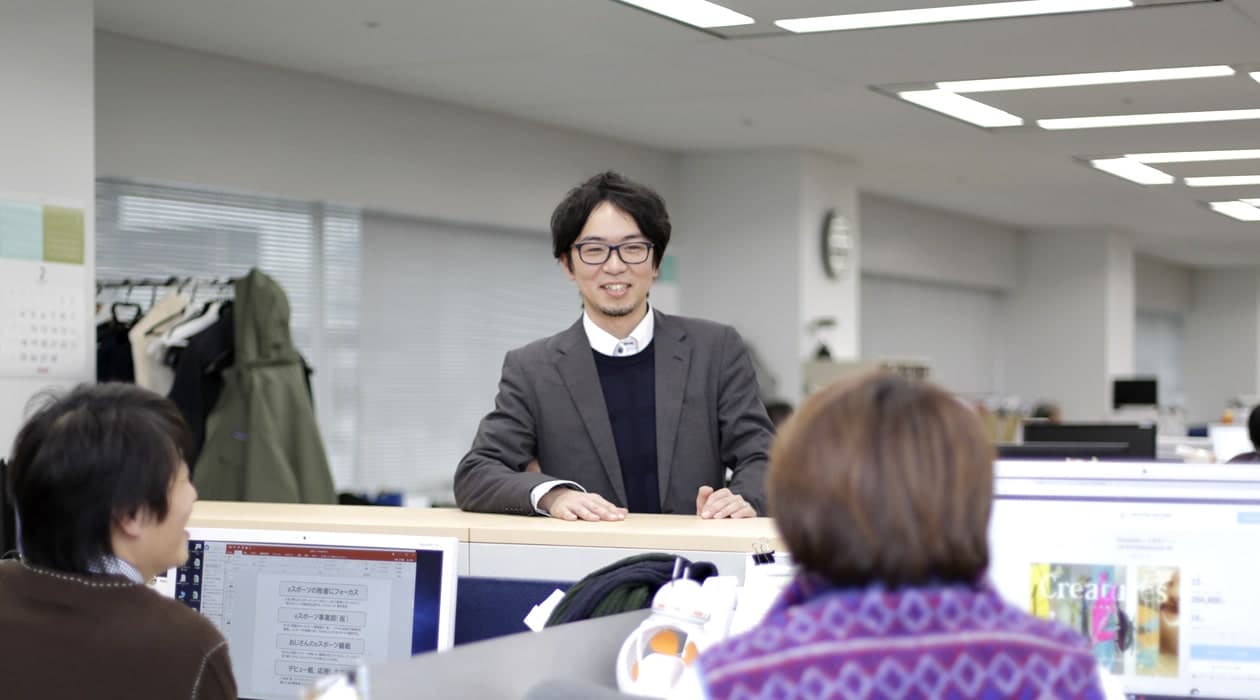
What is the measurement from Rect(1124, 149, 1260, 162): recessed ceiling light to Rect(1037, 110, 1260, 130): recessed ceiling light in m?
0.91

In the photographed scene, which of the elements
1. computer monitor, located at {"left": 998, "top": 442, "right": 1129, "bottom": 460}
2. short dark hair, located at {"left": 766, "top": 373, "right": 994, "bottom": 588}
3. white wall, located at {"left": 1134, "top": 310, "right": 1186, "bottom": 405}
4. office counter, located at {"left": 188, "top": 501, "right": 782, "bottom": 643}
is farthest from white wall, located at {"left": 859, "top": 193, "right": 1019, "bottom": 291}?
short dark hair, located at {"left": 766, "top": 373, "right": 994, "bottom": 588}

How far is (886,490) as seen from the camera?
1154 mm

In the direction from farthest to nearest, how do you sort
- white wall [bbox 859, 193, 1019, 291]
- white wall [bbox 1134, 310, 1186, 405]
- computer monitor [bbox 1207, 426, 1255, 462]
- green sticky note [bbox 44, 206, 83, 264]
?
white wall [bbox 1134, 310, 1186, 405] < white wall [bbox 859, 193, 1019, 291] < computer monitor [bbox 1207, 426, 1255, 462] < green sticky note [bbox 44, 206, 83, 264]

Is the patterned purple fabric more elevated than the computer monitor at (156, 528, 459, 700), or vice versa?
the patterned purple fabric

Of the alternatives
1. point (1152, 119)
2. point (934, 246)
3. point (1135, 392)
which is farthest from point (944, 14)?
point (1135, 392)

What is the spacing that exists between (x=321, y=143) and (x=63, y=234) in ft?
8.96

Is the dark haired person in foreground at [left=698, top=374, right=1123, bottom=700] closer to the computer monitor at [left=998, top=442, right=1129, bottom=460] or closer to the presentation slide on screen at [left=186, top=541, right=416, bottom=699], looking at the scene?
the presentation slide on screen at [left=186, top=541, right=416, bottom=699]

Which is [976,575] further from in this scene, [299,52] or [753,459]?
[299,52]

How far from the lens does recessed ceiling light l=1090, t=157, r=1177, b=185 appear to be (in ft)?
31.8

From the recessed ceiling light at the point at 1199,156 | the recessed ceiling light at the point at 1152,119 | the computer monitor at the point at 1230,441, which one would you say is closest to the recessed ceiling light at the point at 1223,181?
the recessed ceiling light at the point at 1199,156

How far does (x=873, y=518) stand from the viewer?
1.16 meters

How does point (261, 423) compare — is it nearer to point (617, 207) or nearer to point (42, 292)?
point (42, 292)

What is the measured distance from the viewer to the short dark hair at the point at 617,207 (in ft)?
8.96

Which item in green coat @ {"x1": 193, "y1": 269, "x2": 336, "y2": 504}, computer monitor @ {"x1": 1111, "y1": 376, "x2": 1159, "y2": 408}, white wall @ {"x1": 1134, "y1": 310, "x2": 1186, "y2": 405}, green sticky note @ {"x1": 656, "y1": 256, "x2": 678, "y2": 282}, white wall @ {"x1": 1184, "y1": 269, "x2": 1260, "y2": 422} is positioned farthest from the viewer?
white wall @ {"x1": 1184, "y1": 269, "x2": 1260, "y2": 422}
